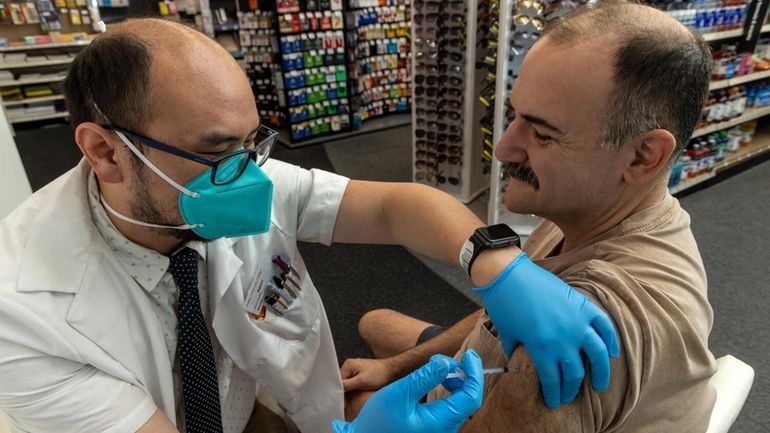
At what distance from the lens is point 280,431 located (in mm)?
1611

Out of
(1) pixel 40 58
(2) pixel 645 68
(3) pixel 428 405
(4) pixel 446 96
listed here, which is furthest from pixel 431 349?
(1) pixel 40 58

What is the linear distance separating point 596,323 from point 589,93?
1.47 feet

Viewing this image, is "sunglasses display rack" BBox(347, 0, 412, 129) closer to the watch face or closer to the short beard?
the short beard

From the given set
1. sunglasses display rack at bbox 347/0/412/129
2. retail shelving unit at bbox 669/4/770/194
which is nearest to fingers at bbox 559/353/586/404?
retail shelving unit at bbox 669/4/770/194

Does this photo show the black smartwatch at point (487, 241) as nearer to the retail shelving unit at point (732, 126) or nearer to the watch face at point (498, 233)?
the watch face at point (498, 233)

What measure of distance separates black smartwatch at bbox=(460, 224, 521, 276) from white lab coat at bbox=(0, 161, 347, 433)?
0.56 metres

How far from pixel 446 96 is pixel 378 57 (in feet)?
9.38

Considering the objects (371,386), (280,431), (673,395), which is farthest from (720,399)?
(280,431)

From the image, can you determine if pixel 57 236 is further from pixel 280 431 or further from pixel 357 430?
pixel 280 431

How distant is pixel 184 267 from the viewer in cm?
117

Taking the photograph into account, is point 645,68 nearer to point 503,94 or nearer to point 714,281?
point 503,94

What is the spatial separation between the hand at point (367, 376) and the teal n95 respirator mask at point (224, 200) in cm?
82

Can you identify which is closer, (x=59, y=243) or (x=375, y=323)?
(x=59, y=243)

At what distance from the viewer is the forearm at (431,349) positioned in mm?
1722
